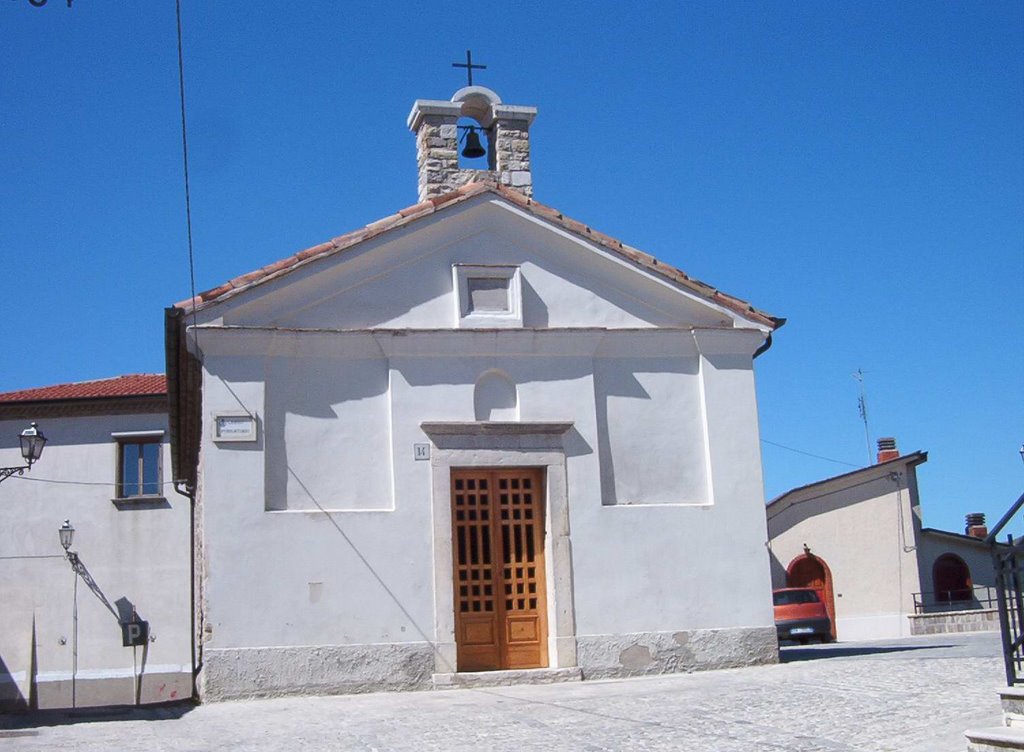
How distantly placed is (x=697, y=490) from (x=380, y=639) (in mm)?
4457

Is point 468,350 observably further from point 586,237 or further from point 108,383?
point 108,383

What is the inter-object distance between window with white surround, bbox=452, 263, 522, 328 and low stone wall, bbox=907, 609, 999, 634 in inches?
601

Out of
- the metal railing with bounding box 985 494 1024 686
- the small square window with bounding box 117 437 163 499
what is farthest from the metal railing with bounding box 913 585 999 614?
the metal railing with bounding box 985 494 1024 686

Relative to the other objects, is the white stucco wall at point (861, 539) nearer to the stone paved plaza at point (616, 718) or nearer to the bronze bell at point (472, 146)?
the stone paved plaza at point (616, 718)

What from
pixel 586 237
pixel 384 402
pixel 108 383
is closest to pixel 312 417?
pixel 384 402

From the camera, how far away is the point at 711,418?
16156mm

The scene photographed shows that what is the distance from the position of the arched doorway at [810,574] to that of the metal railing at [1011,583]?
24123 millimetres

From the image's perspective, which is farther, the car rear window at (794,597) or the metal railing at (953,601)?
the metal railing at (953,601)

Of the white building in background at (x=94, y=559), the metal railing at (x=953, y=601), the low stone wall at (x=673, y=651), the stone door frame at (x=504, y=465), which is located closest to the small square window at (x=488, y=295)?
the stone door frame at (x=504, y=465)

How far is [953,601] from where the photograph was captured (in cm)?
3253

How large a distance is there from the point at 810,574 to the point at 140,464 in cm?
1711

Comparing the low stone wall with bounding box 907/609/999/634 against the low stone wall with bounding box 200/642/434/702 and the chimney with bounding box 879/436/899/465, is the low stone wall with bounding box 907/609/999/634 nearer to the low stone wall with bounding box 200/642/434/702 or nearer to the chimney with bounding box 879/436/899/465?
the chimney with bounding box 879/436/899/465

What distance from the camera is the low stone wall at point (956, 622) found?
87.5 feet

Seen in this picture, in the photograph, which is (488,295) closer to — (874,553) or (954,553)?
(874,553)
